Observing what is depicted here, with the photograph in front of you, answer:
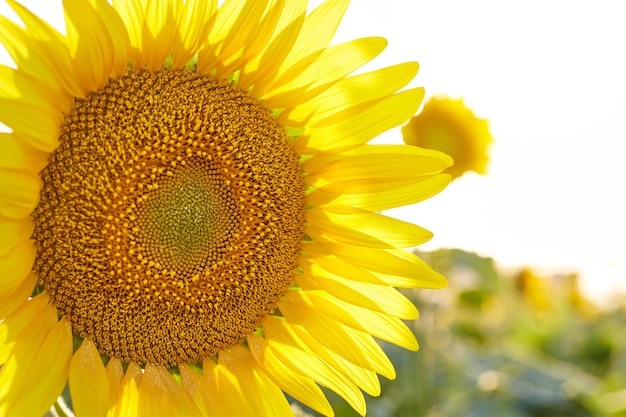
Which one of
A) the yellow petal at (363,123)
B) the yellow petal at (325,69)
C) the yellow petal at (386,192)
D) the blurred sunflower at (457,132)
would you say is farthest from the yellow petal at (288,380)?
the blurred sunflower at (457,132)

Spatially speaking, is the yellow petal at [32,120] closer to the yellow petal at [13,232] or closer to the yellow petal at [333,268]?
the yellow petal at [13,232]

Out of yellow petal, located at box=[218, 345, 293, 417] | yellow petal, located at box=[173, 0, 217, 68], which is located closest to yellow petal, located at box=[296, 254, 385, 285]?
yellow petal, located at box=[218, 345, 293, 417]

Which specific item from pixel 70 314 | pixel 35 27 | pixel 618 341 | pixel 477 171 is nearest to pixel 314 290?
pixel 70 314

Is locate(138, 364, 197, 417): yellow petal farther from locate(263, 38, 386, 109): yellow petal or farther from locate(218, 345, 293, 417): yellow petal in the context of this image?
locate(263, 38, 386, 109): yellow petal

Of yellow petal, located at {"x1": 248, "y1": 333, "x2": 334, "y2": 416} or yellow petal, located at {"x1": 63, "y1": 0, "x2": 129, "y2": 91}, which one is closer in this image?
yellow petal, located at {"x1": 63, "y1": 0, "x2": 129, "y2": 91}

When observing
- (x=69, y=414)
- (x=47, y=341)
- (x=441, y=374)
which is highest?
(x=47, y=341)

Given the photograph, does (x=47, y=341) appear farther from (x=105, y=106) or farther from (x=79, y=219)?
(x=105, y=106)
